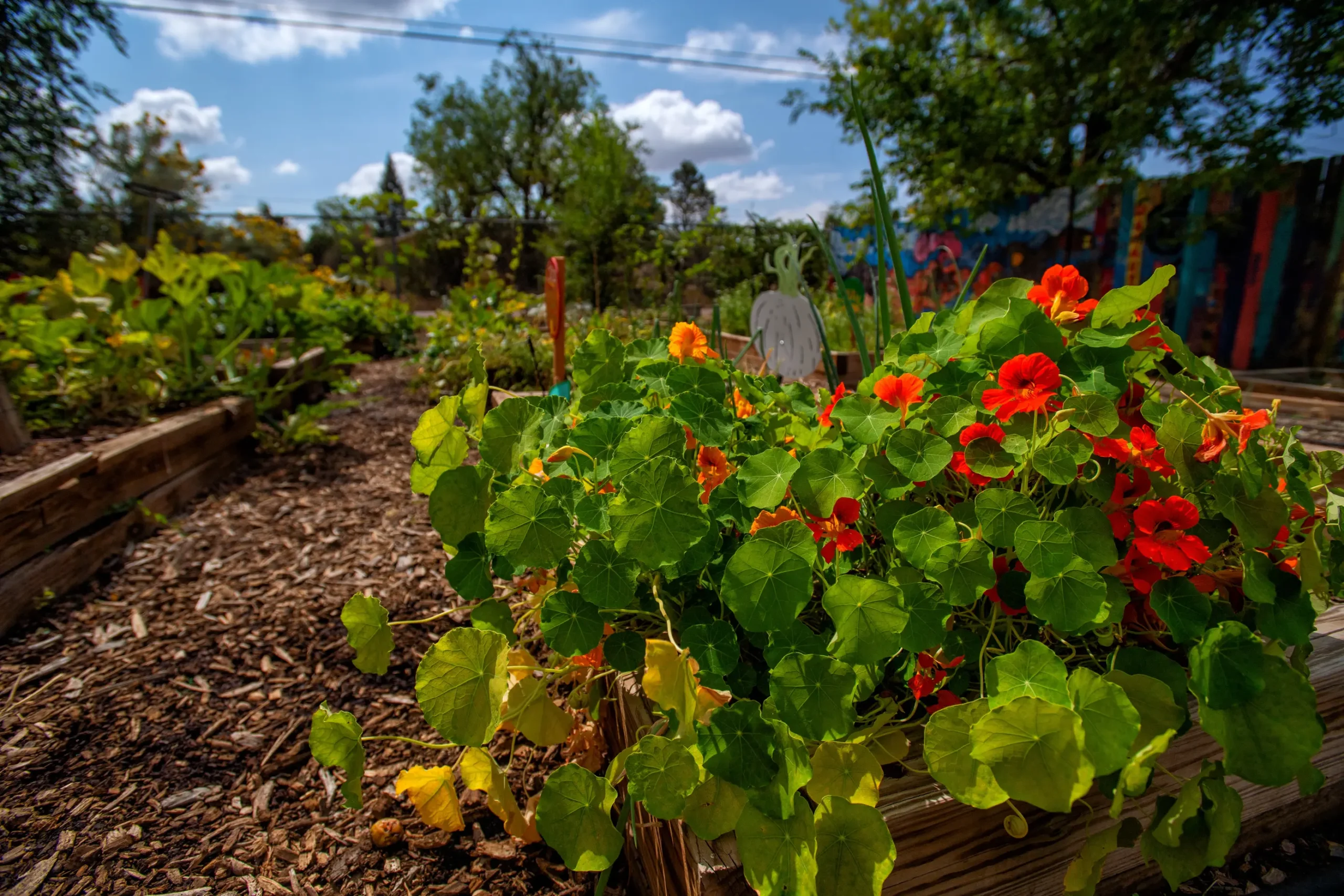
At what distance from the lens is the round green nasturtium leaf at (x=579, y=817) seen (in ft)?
1.79

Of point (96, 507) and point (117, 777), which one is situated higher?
point (96, 507)

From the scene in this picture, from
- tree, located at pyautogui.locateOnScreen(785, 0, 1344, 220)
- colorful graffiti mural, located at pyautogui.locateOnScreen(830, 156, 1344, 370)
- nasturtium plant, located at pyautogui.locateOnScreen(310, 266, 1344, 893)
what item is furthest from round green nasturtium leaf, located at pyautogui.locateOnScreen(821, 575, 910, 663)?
tree, located at pyautogui.locateOnScreen(785, 0, 1344, 220)

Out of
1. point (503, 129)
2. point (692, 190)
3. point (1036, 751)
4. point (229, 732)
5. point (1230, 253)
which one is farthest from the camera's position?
point (692, 190)

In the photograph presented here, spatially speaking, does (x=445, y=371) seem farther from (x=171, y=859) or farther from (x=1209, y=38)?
(x=1209, y=38)

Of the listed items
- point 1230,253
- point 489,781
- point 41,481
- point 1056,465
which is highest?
point 1230,253

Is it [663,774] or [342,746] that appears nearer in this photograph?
[663,774]

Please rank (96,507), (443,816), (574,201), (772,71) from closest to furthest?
(443,816) → (96,507) → (574,201) → (772,71)

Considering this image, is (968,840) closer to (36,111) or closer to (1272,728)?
(1272,728)

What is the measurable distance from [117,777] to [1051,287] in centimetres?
154

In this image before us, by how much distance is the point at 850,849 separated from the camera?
49 cm

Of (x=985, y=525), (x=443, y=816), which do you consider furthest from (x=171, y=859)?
(x=985, y=525)

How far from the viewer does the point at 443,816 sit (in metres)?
0.68

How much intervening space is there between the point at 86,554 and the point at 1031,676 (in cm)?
215

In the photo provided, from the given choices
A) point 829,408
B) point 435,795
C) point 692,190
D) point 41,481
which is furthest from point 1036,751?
point 692,190
